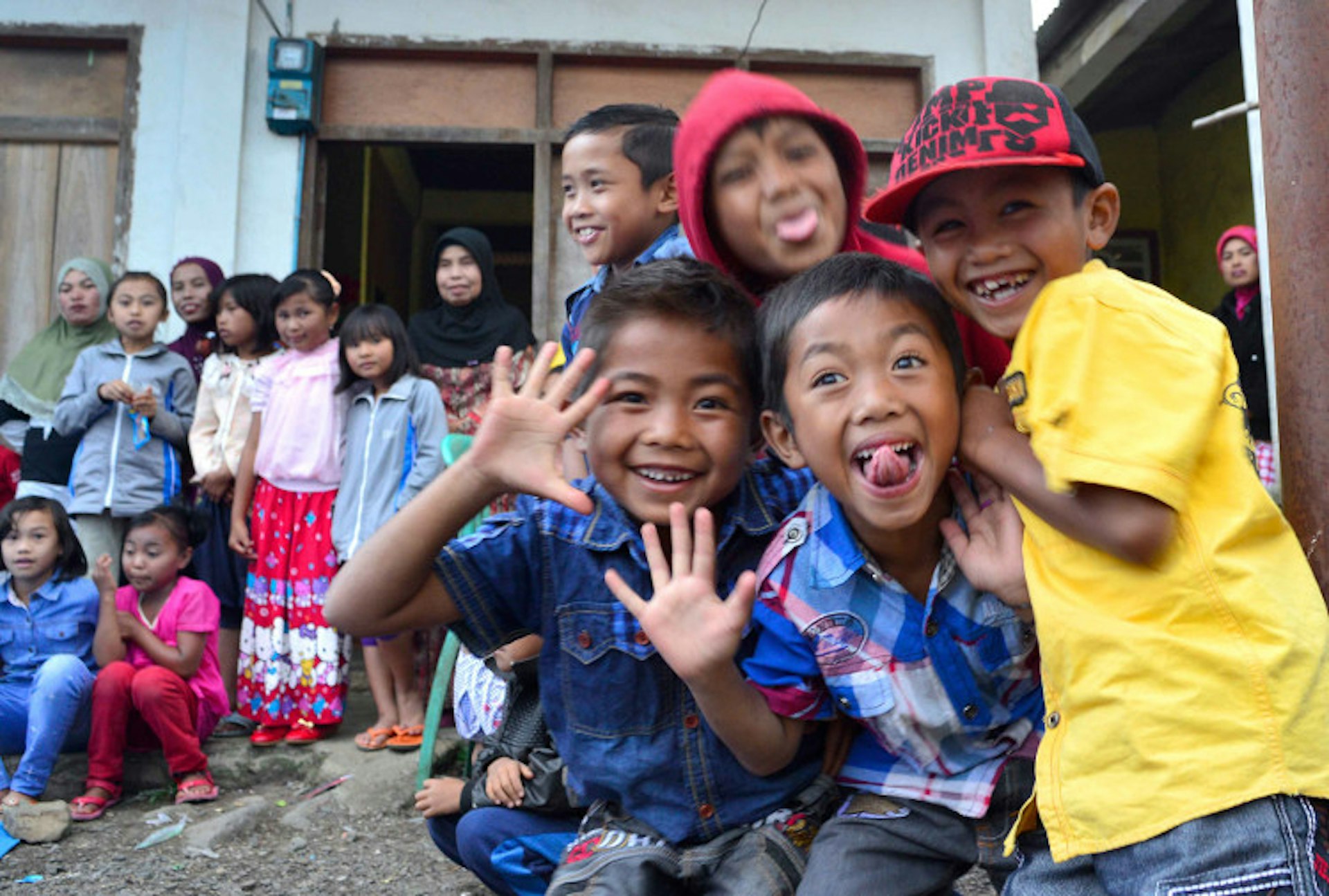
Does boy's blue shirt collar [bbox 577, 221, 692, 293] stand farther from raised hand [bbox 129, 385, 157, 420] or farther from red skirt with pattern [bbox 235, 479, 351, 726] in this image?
raised hand [bbox 129, 385, 157, 420]

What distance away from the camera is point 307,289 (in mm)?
4547

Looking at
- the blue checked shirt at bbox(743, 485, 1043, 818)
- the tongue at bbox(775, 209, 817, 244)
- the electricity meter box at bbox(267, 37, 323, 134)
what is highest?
the electricity meter box at bbox(267, 37, 323, 134)

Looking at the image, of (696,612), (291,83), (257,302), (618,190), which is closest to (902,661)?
(696,612)

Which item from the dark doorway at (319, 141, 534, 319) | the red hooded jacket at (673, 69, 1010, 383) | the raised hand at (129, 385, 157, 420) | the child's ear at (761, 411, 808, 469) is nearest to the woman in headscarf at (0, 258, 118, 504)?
the raised hand at (129, 385, 157, 420)

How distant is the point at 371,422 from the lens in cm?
431

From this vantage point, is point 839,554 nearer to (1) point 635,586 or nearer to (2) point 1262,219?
(1) point 635,586

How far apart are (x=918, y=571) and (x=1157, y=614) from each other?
0.39 meters

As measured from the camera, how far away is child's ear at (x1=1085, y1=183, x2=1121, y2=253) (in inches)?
63.2

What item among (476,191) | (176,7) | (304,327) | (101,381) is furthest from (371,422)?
(476,191)

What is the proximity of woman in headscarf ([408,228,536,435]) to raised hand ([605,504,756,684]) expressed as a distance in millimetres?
3210

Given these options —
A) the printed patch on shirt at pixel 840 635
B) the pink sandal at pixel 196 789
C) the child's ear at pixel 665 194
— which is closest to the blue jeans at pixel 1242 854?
the printed patch on shirt at pixel 840 635

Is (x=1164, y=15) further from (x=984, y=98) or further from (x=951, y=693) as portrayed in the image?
(x=951, y=693)

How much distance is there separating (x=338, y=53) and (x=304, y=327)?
2106 millimetres

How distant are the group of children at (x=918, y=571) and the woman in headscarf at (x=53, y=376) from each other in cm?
352
